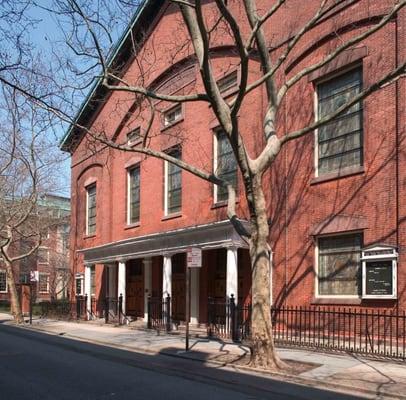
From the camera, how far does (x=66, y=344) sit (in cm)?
1828

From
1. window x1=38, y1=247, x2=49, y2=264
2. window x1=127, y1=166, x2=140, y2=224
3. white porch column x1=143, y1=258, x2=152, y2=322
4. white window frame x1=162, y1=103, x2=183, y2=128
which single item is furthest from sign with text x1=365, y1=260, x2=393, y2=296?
window x1=38, y1=247, x2=49, y2=264

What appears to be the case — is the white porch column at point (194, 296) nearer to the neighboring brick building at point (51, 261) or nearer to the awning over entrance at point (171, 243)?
the awning over entrance at point (171, 243)

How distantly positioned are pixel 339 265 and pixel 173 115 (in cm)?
1214

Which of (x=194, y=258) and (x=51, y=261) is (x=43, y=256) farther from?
(x=194, y=258)

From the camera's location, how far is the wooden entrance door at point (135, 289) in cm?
2836

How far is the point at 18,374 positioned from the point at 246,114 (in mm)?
12648

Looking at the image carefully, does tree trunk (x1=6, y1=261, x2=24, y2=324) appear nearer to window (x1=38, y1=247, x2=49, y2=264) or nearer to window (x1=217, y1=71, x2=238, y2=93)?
window (x1=217, y1=71, x2=238, y2=93)

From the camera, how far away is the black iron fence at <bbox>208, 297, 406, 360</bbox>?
14.5 m

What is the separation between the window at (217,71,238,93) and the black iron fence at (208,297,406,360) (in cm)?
808

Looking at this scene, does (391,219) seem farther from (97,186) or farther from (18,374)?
(97,186)

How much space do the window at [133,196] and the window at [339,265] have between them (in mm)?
12999

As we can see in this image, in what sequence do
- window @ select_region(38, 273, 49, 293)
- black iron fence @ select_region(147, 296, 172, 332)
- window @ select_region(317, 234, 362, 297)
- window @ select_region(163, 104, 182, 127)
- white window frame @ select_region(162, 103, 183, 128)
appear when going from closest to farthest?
window @ select_region(317, 234, 362, 297)
black iron fence @ select_region(147, 296, 172, 332)
white window frame @ select_region(162, 103, 183, 128)
window @ select_region(163, 104, 182, 127)
window @ select_region(38, 273, 49, 293)

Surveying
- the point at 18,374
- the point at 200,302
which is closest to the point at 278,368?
the point at 18,374

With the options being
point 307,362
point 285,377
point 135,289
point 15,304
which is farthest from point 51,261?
point 285,377
